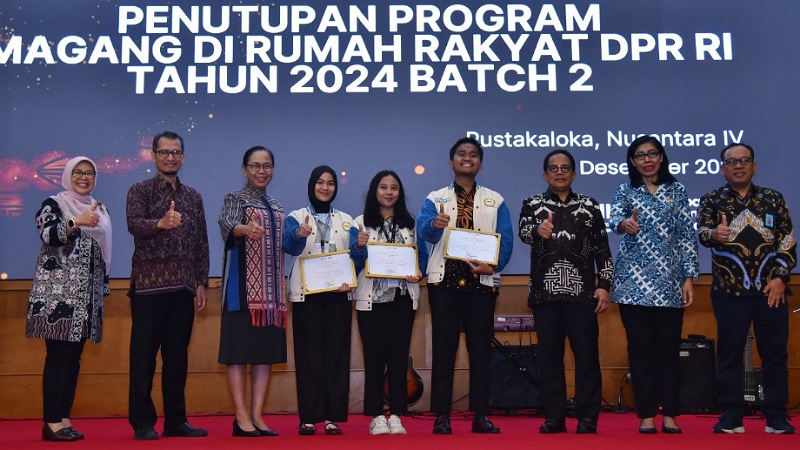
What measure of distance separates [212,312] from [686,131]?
3.56 meters

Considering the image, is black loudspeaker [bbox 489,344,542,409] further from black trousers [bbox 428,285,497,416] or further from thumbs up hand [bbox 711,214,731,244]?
thumbs up hand [bbox 711,214,731,244]

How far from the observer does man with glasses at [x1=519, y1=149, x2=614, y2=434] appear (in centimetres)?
397

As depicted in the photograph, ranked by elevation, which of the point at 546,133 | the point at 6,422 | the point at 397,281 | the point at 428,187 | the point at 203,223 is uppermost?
the point at 546,133

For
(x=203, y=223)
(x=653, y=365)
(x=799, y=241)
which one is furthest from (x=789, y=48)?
(x=203, y=223)

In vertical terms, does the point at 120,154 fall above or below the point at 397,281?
above

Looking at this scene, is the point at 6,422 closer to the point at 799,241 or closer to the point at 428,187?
the point at 428,187

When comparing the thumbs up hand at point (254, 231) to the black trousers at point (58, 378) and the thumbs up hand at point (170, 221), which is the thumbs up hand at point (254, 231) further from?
the black trousers at point (58, 378)

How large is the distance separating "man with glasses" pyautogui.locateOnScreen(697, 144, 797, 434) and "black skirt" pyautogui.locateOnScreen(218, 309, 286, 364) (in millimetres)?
2214

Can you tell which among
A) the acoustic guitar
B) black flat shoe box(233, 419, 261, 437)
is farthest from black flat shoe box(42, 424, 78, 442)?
the acoustic guitar

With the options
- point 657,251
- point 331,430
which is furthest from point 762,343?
point 331,430

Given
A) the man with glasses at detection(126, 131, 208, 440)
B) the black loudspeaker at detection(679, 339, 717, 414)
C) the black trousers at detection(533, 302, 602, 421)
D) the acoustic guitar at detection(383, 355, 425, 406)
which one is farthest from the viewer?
the acoustic guitar at detection(383, 355, 425, 406)

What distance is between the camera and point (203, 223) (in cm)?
416

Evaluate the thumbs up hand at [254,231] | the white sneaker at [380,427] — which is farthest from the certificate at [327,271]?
the white sneaker at [380,427]

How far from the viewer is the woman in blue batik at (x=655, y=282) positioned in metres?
3.96
